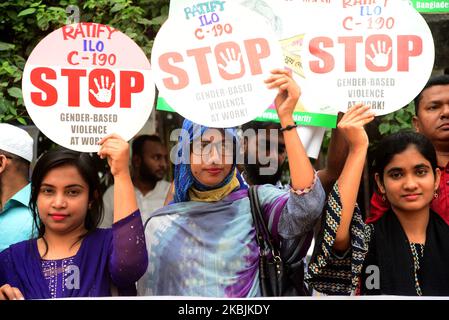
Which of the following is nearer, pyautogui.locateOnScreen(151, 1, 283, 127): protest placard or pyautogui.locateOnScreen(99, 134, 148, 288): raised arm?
pyautogui.locateOnScreen(99, 134, 148, 288): raised arm

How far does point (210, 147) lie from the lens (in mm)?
2959

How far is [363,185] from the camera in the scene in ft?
10.4

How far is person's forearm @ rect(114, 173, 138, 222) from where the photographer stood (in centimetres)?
287

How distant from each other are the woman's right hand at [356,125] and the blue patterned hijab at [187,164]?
44cm

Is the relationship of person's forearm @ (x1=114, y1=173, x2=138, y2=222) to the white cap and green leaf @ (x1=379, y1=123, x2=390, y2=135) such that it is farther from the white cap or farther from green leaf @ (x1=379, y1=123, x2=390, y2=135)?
green leaf @ (x1=379, y1=123, x2=390, y2=135)

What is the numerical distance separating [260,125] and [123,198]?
0.68 meters

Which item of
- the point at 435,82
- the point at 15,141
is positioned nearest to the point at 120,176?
the point at 15,141

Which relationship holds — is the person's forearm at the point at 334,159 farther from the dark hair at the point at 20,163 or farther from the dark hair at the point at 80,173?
the dark hair at the point at 20,163

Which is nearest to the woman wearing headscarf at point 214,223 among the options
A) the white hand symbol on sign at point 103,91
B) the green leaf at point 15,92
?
the white hand symbol on sign at point 103,91

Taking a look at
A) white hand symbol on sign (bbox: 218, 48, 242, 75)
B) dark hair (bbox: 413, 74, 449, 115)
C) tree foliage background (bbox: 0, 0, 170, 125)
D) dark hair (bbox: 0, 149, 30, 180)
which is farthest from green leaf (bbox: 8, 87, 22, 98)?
dark hair (bbox: 413, 74, 449, 115)

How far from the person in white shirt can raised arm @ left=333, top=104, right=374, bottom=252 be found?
0.77 meters

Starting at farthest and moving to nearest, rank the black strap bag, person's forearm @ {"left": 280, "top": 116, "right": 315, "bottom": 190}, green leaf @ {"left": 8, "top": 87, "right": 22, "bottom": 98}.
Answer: green leaf @ {"left": 8, "top": 87, "right": 22, "bottom": 98}, the black strap bag, person's forearm @ {"left": 280, "top": 116, "right": 315, "bottom": 190}

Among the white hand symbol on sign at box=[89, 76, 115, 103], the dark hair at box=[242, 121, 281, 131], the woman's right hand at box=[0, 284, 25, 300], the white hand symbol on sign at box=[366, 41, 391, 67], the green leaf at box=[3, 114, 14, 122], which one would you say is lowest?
the woman's right hand at box=[0, 284, 25, 300]

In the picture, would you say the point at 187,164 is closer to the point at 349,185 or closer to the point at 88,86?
the point at 88,86
